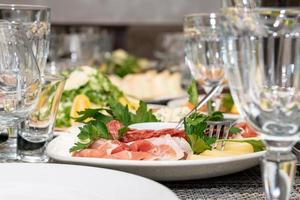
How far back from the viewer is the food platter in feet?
2.80

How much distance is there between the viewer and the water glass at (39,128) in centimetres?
101

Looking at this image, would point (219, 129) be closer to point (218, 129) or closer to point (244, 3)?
point (218, 129)

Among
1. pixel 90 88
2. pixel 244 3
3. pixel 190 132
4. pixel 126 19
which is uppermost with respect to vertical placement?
pixel 244 3

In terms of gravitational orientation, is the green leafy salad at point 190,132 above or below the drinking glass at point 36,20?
below

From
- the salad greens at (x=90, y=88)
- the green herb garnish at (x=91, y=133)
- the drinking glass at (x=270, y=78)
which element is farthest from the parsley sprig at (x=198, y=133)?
the salad greens at (x=90, y=88)

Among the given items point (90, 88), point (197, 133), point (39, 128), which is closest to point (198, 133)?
point (197, 133)

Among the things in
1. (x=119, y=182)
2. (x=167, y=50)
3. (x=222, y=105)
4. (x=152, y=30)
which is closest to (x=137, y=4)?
(x=152, y=30)

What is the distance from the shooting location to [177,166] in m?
0.85

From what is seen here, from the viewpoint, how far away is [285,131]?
679mm

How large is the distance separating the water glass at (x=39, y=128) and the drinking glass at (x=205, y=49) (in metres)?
0.38

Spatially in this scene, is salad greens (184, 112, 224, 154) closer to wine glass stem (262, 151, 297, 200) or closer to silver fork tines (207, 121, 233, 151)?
silver fork tines (207, 121, 233, 151)

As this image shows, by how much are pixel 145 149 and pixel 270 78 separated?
250mm

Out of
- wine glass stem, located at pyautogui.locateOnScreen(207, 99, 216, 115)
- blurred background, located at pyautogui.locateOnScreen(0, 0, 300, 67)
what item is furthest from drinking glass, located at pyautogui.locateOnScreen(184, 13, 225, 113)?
blurred background, located at pyautogui.locateOnScreen(0, 0, 300, 67)

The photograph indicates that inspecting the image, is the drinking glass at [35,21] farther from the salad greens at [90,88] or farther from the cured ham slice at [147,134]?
the salad greens at [90,88]
